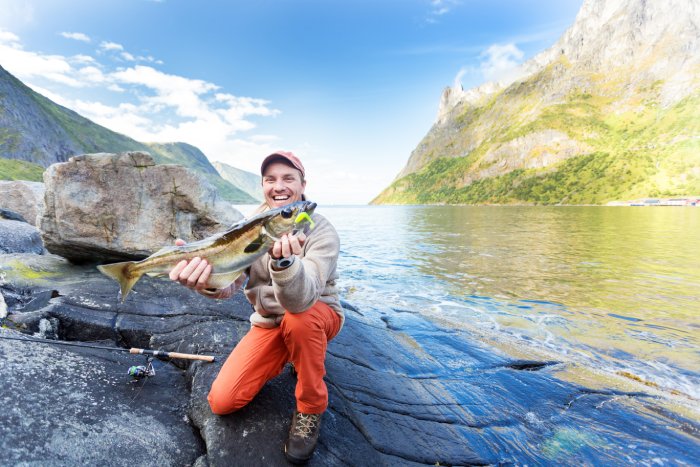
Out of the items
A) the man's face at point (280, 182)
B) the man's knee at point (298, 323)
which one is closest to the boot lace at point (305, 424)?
the man's knee at point (298, 323)

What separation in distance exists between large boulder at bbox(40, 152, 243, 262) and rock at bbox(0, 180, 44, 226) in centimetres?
1278

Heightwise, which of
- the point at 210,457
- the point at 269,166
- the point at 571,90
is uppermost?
the point at 571,90

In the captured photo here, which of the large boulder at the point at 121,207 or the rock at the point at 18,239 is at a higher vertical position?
the large boulder at the point at 121,207

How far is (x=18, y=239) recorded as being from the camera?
1112 centimetres

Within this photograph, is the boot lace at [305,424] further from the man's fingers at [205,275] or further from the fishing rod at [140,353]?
the fishing rod at [140,353]

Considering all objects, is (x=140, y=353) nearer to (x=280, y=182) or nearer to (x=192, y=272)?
(x=192, y=272)

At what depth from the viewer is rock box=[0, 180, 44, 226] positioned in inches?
679

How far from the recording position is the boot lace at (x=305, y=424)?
330cm

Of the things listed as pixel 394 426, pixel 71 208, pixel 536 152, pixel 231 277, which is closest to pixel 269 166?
pixel 231 277

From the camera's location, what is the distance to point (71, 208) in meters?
8.27

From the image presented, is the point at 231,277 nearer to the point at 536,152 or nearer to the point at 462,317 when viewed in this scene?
the point at 462,317

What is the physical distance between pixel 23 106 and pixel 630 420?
151576 mm

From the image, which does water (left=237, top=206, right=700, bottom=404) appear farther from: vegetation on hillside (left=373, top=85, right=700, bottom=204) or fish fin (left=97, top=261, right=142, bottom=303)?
vegetation on hillside (left=373, top=85, right=700, bottom=204)

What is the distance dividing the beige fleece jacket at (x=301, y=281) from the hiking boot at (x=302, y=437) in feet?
3.47
